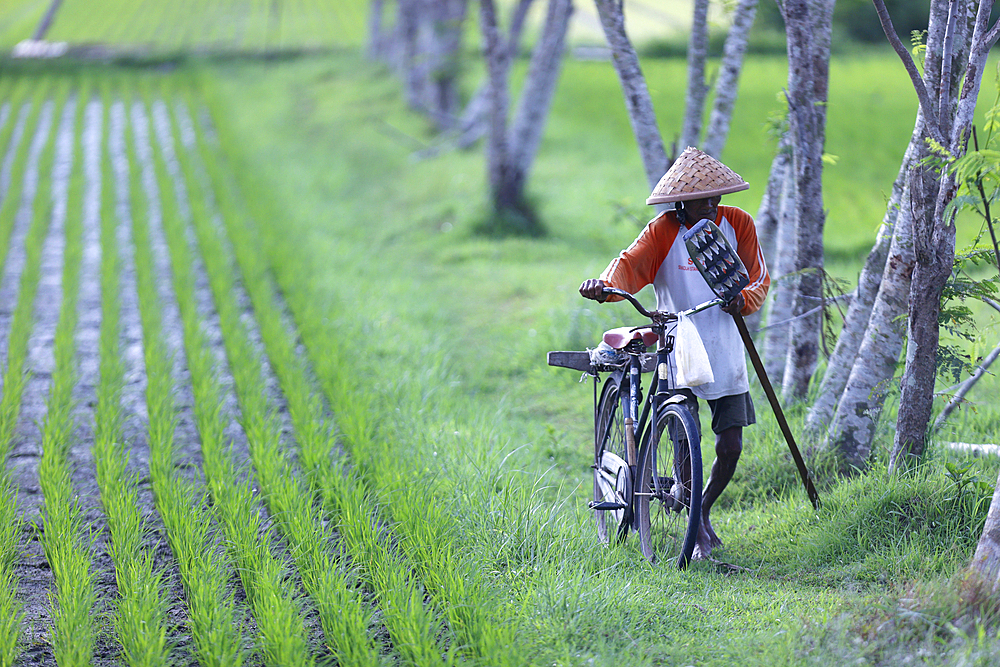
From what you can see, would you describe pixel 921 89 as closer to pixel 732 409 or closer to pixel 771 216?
pixel 732 409

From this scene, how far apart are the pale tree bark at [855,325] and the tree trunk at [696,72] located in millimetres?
1784

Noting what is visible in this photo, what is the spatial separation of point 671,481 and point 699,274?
840 mm

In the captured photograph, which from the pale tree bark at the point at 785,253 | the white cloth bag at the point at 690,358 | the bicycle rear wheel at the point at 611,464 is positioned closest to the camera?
the white cloth bag at the point at 690,358

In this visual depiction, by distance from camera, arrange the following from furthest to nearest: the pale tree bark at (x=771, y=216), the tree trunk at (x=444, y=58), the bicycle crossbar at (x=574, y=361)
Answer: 1. the tree trunk at (x=444, y=58)
2. the pale tree bark at (x=771, y=216)
3. the bicycle crossbar at (x=574, y=361)

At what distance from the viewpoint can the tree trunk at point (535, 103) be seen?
10.0 m

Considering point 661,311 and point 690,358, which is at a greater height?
point 661,311

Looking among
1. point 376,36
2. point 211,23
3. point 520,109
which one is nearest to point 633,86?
point 520,109

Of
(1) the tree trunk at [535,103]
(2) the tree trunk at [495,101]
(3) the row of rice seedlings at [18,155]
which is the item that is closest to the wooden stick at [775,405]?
(2) the tree trunk at [495,101]

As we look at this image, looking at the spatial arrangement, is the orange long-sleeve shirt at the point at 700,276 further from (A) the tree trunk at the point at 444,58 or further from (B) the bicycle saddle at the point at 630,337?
(A) the tree trunk at the point at 444,58

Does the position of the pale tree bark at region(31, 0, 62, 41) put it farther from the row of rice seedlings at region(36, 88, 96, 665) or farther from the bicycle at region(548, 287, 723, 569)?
the bicycle at region(548, 287, 723, 569)

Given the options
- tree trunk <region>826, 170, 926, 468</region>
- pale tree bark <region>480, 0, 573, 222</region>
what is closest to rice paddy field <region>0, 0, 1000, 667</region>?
tree trunk <region>826, 170, 926, 468</region>

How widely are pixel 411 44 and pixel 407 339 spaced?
421 inches

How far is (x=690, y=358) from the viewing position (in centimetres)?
335

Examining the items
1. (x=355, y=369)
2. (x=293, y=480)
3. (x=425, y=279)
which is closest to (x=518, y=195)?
(x=425, y=279)
